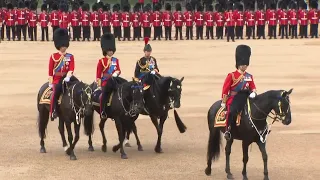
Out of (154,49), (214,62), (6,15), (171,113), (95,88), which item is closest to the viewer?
(95,88)

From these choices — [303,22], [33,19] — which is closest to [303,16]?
[303,22]

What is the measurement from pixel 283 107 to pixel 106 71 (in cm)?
346

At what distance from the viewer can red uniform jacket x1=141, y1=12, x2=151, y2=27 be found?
1193 inches

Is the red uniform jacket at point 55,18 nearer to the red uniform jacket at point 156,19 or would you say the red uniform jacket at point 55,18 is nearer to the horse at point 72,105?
the red uniform jacket at point 156,19

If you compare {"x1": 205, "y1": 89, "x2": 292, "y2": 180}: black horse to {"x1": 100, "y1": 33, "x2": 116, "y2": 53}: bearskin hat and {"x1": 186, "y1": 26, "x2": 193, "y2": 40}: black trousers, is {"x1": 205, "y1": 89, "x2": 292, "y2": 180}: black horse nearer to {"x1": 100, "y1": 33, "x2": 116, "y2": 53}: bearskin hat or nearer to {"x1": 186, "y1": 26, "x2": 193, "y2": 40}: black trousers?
{"x1": 100, "y1": 33, "x2": 116, "y2": 53}: bearskin hat

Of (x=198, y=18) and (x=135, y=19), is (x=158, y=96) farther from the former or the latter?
(x=198, y=18)

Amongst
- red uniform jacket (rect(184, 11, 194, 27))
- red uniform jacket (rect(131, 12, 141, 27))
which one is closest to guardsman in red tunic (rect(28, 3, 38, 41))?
red uniform jacket (rect(131, 12, 141, 27))

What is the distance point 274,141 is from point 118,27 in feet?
59.5

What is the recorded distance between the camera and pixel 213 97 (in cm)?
1717

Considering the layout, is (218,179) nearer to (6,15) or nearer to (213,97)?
(213,97)

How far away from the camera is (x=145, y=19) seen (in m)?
30.3

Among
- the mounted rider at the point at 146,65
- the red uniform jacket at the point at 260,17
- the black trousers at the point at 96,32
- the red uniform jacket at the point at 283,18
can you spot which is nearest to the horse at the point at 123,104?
the mounted rider at the point at 146,65

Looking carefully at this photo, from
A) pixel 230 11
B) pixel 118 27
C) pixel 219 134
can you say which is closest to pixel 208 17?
pixel 230 11

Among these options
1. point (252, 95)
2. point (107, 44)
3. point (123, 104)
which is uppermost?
point (107, 44)
